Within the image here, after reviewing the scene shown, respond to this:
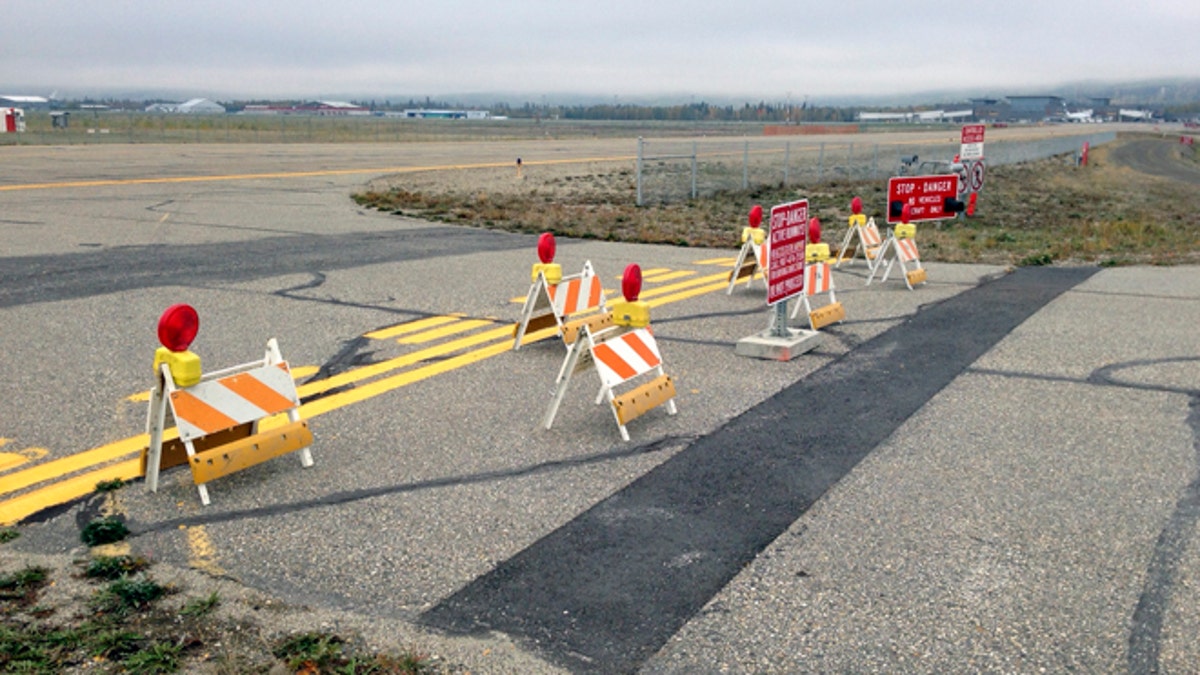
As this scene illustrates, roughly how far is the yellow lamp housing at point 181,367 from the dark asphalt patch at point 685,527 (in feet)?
7.21

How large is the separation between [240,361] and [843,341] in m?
5.58

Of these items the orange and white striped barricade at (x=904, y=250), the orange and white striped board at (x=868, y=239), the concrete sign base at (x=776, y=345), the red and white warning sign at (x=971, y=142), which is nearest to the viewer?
the concrete sign base at (x=776, y=345)

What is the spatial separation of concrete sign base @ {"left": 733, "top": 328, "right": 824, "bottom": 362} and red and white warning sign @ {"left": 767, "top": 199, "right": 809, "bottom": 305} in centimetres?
Result: 38

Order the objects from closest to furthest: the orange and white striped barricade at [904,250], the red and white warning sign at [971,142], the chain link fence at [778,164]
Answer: the orange and white striped barricade at [904,250] → the red and white warning sign at [971,142] → the chain link fence at [778,164]

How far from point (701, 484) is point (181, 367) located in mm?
3046

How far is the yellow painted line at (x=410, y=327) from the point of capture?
9883 millimetres

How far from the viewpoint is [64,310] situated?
35.1 feet

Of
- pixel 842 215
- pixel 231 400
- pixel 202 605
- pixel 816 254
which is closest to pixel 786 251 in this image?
pixel 816 254

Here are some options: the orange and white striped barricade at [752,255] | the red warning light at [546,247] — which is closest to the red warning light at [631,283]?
the red warning light at [546,247]

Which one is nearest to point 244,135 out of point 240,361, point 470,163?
point 470,163

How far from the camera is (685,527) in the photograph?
17.8 ft

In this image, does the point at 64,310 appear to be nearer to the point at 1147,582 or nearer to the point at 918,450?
the point at 918,450

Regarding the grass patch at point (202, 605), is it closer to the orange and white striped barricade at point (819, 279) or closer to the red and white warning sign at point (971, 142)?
the orange and white striped barricade at point (819, 279)

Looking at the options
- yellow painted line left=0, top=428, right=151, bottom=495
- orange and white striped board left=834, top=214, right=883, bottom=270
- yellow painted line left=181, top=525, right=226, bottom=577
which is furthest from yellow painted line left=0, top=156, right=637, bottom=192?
yellow painted line left=181, top=525, right=226, bottom=577
